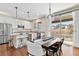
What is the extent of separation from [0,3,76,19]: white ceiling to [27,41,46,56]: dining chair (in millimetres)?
534

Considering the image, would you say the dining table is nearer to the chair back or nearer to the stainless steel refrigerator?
the chair back

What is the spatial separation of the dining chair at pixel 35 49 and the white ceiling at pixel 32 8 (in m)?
0.53

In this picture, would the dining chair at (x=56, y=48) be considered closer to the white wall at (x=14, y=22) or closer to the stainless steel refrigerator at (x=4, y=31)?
the white wall at (x=14, y=22)

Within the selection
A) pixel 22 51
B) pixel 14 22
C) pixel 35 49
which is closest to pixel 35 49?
pixel 35 49

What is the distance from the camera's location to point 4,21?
2066 mm

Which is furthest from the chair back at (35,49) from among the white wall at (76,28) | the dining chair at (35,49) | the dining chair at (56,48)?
the white wall at (76,28)

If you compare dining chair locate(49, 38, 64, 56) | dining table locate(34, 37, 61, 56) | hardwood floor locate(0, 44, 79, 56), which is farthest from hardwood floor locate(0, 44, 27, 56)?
dining chair locate(49, 38, 64, 56)

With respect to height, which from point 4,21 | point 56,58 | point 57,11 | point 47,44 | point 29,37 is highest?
point 57,11

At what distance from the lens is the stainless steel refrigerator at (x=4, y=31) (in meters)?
2.08

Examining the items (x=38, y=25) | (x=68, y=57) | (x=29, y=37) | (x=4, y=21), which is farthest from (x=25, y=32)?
(x=68, y=57)

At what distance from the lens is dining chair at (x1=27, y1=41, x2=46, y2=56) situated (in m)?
2.15

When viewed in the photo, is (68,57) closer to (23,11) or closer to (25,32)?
(25,32)

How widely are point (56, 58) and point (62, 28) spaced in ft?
1.95

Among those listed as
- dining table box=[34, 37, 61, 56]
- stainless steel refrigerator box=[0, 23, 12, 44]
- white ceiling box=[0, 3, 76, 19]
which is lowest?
dining table box=[34, 37, 61, 56]
